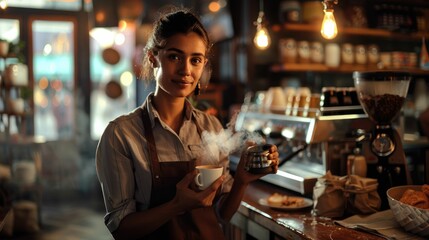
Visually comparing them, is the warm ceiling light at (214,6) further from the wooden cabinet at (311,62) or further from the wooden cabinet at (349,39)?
the wooden cabinet at (349,39)

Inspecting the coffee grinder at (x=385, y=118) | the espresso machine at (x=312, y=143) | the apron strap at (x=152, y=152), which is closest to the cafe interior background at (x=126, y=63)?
the espresso machine at (x=312, y=143)

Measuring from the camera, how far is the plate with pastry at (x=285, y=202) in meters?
2.23

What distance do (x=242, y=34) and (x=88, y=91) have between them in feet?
9.04

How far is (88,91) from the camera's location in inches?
262

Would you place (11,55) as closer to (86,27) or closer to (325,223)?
(86,27)

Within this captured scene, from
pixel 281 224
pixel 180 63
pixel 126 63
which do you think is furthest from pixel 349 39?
pixel 180 63

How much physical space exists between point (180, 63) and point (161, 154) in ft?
1.21

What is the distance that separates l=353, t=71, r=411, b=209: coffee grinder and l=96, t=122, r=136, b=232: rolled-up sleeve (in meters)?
1.26

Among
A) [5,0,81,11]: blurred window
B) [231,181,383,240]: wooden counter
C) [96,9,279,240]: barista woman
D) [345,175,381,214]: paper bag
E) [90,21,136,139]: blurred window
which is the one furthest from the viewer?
[90,21,136,139]: blurred window

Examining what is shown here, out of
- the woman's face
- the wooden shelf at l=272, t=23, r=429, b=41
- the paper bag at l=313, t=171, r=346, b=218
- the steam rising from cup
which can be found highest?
the wooden shelf at l=272, t=23, r=429, b=41

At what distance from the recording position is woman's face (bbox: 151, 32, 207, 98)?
1665 millimetres

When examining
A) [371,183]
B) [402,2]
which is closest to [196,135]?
[371,183]

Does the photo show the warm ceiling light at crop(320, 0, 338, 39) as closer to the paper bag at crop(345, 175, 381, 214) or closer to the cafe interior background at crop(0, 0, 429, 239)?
the paper bag at crop(345, 175, 381, 214)

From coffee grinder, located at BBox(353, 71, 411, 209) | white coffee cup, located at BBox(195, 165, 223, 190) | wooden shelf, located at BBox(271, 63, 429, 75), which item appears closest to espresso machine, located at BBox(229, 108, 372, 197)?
coffee grinder, located at BBox(353, 71, 411, 209)
